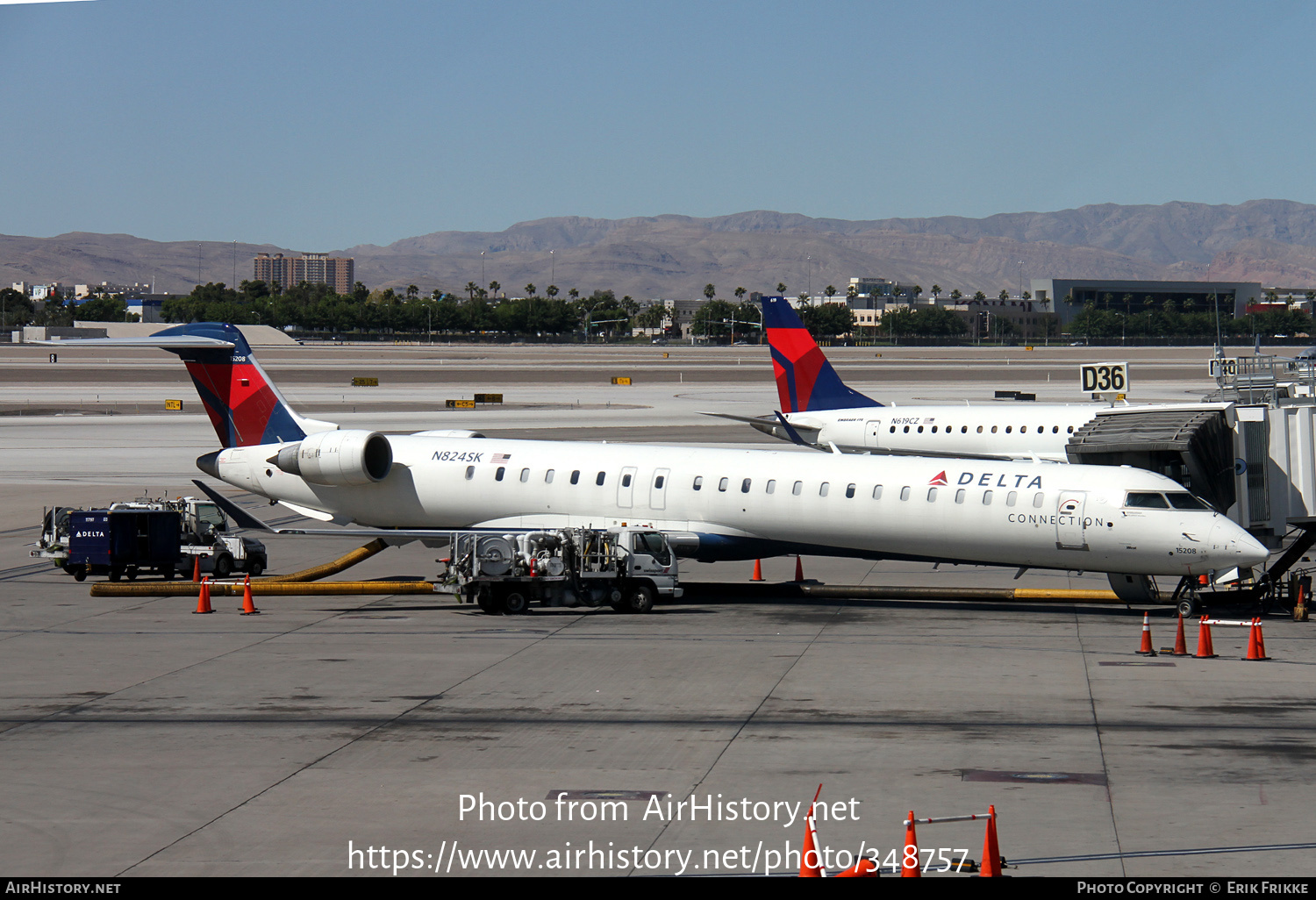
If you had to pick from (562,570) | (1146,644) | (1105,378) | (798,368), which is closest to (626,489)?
(562,570)

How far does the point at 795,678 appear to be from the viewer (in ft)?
66.4

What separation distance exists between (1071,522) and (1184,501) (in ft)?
6.70

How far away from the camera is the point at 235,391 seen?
32969mm

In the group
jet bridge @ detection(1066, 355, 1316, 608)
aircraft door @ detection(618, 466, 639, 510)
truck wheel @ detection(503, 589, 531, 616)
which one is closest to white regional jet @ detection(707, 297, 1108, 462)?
jet bridge @ detection(1066, 355, 1316, 608)

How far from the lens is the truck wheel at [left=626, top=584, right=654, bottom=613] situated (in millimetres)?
26781

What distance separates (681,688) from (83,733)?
7961 millimetres

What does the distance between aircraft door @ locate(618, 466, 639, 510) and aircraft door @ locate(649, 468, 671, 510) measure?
0.44 m

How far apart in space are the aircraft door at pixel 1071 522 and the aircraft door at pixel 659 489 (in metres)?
8.19

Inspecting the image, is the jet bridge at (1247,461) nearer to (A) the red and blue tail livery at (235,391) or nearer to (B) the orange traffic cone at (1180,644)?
(B) the orange traffic cone at (1180,644)

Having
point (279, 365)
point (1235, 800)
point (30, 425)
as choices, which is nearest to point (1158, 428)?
point (1235, 800)

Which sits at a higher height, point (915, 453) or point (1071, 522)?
point (1071, 522)

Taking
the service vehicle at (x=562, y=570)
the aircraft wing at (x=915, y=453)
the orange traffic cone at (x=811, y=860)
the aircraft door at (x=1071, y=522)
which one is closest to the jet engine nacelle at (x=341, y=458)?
the service vehicle at (x=562, y=570)

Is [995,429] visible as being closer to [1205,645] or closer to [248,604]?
[1205,645]

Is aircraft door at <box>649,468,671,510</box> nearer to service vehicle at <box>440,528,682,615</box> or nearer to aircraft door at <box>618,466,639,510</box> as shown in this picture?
aircraft door at <box>618,466,639,510</box>
